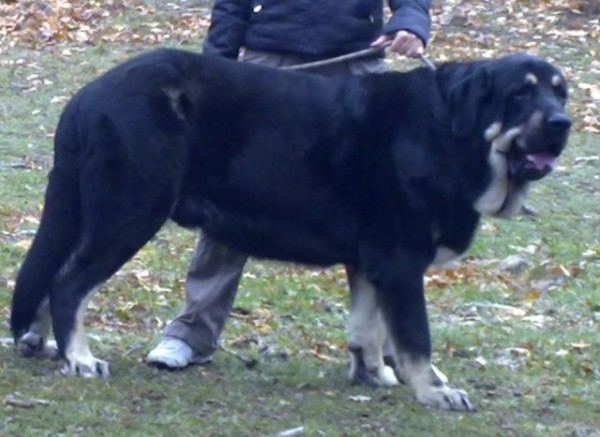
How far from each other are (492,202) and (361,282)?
719 millimetres

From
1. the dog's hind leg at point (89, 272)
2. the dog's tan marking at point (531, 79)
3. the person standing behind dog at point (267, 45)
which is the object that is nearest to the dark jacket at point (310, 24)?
the person standing behind dog at point (267, 45)

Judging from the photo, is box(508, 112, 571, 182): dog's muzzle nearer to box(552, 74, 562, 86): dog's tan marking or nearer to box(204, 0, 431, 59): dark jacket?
box(552, 74, 562, 86): dog's tan marking

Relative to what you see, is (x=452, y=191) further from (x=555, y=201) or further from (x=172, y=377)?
(x=555, y=201)

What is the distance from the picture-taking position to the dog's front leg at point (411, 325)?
226 inches

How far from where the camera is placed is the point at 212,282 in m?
6.41

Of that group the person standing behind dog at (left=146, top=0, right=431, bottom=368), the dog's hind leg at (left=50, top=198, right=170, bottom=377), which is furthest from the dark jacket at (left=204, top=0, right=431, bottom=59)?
the dog's hind leg at (left=50, top=198, right=170, bottom=377)

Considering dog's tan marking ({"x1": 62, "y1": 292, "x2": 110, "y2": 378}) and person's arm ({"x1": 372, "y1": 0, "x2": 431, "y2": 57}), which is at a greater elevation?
person's arm ({"x1": 372, "y1": 0, "x2": 431, "y2": 57})

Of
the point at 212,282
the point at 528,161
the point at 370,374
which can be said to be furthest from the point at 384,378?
the point at 528,161

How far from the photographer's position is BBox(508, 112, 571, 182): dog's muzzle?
18.2ft

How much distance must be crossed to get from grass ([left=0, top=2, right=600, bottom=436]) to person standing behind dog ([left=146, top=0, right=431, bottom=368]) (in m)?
0.18

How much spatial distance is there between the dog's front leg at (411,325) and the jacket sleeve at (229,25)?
1.38 meters

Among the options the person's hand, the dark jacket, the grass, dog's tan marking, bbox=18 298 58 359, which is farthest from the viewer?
the dark jacket

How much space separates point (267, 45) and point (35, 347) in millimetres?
1784

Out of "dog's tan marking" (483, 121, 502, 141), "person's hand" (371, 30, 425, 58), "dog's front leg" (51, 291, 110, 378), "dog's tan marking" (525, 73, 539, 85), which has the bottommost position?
"dog's front leg" (51, 291, 110, 378)
